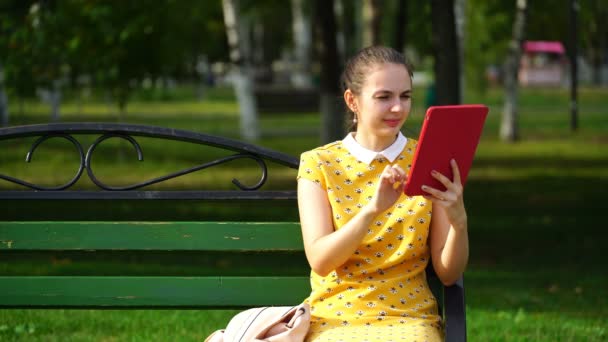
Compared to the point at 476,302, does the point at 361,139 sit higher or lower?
higher

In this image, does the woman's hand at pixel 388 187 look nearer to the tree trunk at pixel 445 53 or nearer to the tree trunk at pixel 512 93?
the tree trunk at pixel 445 53

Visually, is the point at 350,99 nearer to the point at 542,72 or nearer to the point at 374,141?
the point at 374,141

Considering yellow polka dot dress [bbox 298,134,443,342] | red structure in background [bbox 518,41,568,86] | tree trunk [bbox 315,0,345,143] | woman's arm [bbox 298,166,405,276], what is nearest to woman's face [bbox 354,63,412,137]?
yellow polka dot dress [bbox 298,134,443,342]

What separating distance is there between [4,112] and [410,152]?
2714cm

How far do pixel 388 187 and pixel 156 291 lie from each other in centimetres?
116

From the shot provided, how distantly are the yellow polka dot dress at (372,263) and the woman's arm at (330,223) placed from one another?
4 centimetres

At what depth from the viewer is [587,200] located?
14094mm

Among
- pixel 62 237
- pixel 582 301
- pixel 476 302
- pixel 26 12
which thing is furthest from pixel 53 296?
pixel 26 12

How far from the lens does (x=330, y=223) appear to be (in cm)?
367

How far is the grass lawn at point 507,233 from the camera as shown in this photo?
6055 millimetres

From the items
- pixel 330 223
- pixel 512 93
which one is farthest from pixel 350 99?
pixel 512 93

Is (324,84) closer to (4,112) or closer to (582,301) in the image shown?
(582,301)

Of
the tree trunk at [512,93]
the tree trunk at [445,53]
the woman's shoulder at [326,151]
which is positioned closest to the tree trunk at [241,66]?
the tree trunk at [512,93]

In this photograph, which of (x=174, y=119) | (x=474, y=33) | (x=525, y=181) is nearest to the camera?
(x=525, y=181)
